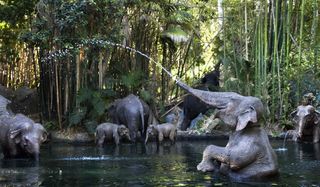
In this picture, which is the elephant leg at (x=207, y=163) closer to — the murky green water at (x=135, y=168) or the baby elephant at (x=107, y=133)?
the murky green water at (x=135, y=168)

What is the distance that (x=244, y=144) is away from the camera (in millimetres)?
9070

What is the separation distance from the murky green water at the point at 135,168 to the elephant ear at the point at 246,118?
0.84 m

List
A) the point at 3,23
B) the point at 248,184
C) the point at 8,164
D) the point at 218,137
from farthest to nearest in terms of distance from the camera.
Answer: the point at 3,23
the point at 218,137
the point at 8,164
the point at 248,184

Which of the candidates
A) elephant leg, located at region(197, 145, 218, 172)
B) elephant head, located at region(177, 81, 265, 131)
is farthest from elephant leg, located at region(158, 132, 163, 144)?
elephant head, located at region(177, 81, 265, 131)

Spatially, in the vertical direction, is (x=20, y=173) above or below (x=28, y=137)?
below

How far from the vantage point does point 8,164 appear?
1177cm

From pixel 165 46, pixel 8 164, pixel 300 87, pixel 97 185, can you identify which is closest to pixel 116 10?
pixel 165 46

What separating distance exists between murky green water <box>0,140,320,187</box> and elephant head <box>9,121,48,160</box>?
0.28m

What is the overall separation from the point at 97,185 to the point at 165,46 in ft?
40.1

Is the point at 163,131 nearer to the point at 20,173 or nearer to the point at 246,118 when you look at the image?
the point at 20,173

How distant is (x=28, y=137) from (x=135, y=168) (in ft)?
9.28

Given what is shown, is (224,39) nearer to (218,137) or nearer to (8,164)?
(218,137)

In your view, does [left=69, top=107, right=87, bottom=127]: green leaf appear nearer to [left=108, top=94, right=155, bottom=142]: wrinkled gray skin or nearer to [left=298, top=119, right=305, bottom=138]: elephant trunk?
[left=108, top=94, right=155, bottom=142]: wrinkled gray skin

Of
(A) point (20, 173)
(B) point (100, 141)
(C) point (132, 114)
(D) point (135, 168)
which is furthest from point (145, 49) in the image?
(A) point (20, 173)
